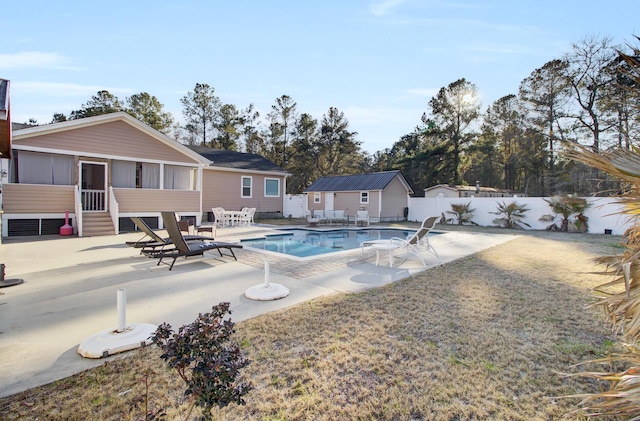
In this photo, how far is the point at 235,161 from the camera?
19.9 metres

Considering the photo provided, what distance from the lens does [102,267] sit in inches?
247

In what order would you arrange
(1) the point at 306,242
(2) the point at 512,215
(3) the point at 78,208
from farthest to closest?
(2) the point at 512,215 < (1) the point at 306,242 < (3) the point at 78,208

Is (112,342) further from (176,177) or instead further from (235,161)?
(235,161)

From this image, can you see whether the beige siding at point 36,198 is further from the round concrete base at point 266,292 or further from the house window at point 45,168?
the round concrete base at point 266,292

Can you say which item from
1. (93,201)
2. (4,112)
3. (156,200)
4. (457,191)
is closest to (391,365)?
(4,112)

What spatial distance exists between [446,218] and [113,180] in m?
18.4

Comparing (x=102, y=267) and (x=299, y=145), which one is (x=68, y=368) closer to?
(x=102, y=267)

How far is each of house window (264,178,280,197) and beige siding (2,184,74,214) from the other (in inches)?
414

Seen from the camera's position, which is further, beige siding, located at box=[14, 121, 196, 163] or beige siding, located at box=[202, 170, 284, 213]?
beige siding, located at box=[202, 170, 284, 213]

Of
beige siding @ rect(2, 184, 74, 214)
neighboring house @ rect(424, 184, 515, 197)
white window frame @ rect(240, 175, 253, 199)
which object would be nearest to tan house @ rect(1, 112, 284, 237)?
beige siding @ rect(2, 184, 74, 214)

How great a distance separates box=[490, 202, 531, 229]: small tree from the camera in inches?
655

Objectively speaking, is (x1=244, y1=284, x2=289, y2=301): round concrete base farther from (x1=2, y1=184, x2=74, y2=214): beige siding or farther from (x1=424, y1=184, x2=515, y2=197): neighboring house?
(x1=424, y1=184, x2=515, y2=197): neighboring house

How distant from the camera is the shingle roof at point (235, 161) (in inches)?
749

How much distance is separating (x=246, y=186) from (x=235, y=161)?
195 centimetres
